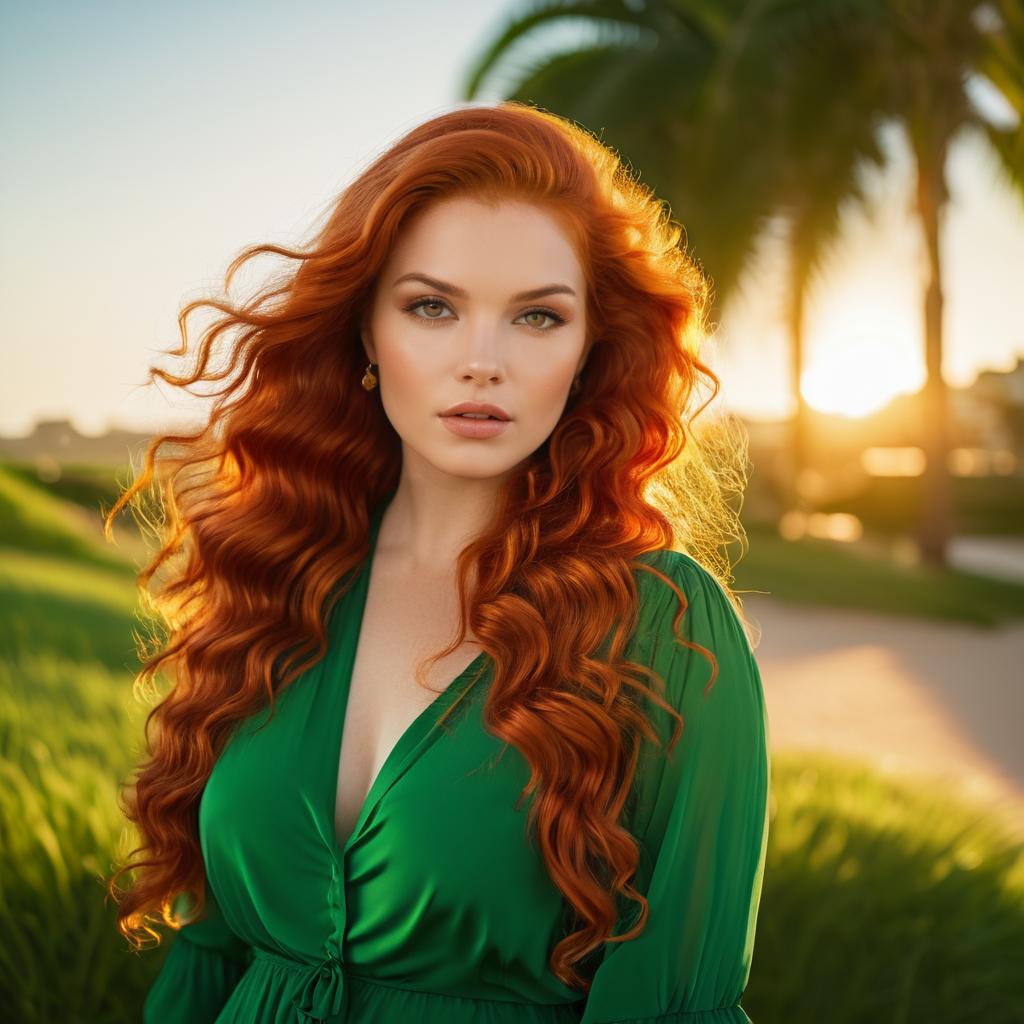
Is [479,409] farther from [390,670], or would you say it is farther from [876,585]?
[876,585]

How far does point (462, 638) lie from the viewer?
5.53 ft

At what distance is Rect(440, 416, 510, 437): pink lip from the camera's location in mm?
1666

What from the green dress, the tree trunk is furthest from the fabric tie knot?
the tree trunk

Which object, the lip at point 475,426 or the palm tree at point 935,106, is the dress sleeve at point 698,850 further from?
the palm tree at point 935,106

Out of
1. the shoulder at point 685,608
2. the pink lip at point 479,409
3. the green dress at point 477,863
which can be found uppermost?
the pink lip at point 479,409

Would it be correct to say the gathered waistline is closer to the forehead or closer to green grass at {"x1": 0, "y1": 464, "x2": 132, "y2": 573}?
the forehead

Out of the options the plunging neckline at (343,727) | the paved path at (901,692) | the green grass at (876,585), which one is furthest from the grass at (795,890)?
the green grass at (876,585)

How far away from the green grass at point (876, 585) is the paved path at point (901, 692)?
0.78 feet

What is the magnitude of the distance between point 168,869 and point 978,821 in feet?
10.3

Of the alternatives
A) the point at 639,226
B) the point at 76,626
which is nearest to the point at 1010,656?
the point at 76,626

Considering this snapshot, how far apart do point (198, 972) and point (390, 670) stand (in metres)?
0.63

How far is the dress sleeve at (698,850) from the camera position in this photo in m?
1.44

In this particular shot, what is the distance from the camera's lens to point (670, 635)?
1.54m

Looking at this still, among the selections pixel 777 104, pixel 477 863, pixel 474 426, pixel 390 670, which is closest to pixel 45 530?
pixel 390 670
